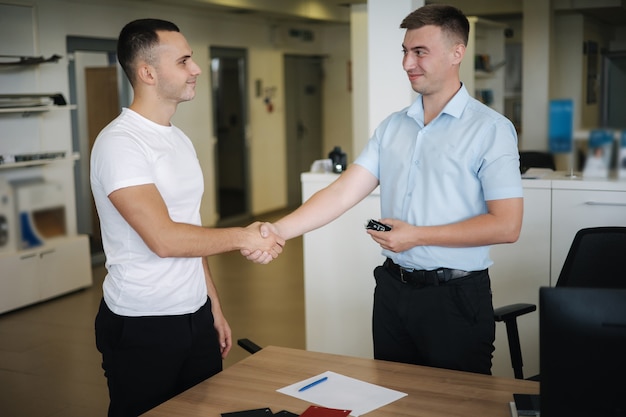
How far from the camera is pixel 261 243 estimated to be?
2605 millimetres

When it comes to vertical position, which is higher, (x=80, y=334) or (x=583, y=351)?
(x=583, y=351)

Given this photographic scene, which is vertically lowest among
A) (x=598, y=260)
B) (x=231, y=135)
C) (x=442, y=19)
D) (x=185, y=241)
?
(x=598, y=260)

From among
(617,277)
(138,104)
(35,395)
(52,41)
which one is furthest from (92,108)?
(617,277)

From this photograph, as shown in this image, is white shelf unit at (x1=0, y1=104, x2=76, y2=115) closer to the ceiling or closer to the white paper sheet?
the ceiling

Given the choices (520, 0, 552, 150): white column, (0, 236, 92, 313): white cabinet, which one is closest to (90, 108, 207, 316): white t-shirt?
(0, 236, 92, 313): white cabinet

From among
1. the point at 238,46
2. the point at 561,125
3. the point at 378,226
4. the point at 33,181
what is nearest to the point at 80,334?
the point at 33,181

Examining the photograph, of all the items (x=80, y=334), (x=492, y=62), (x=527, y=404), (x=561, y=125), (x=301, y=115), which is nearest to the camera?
(x=561, y=125)

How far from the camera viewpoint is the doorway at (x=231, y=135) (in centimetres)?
1035

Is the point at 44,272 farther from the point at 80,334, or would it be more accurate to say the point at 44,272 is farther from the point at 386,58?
the point at 386,58

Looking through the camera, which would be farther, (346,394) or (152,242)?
(152,242)

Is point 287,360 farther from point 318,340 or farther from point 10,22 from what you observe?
point 10,22

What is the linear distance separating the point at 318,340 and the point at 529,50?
7.04m

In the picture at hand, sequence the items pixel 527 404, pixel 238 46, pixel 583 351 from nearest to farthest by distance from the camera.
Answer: pixel 583 351 → pixel 527 404 → pixel 238 46

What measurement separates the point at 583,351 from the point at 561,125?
27.3 inches
